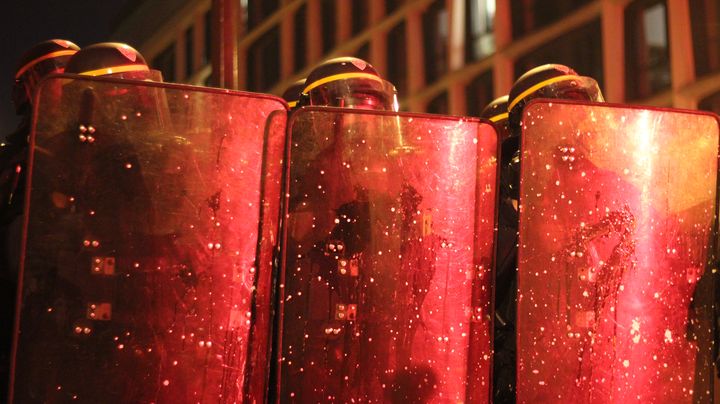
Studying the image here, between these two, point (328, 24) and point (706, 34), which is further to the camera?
point (328, 24)

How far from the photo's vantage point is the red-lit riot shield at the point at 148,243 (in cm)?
236

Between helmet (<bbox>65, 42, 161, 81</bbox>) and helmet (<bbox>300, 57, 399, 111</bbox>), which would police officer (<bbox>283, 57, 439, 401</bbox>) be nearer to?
helmet (<bbox>300, 57, 399, 111</bbox>)

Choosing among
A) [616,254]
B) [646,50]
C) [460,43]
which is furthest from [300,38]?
[616,254]

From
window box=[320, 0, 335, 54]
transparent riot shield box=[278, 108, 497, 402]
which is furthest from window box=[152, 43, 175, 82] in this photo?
transparent riot shield box=[278, 108, 497, 402]

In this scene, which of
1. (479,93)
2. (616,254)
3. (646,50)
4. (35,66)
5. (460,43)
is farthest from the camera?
(460,43)

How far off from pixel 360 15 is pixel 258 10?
14.7 feet

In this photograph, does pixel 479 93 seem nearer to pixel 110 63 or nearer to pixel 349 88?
pixel 349 88

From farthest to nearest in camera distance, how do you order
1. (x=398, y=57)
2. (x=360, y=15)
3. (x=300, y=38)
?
(x=300, y=38) → (x=360, y=15) → (x=398, y=57)

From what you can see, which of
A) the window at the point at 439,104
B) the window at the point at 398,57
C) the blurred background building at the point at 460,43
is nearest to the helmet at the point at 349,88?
the blurred background building at the point at 460,43

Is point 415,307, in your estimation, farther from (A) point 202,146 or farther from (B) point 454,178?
(A) point 202,146

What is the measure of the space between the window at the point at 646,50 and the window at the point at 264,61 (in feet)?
32.9

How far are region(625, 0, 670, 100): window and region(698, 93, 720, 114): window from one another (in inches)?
23.8

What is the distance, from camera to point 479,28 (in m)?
12.6

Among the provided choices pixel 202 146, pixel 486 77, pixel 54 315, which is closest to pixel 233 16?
pixel 202 146
